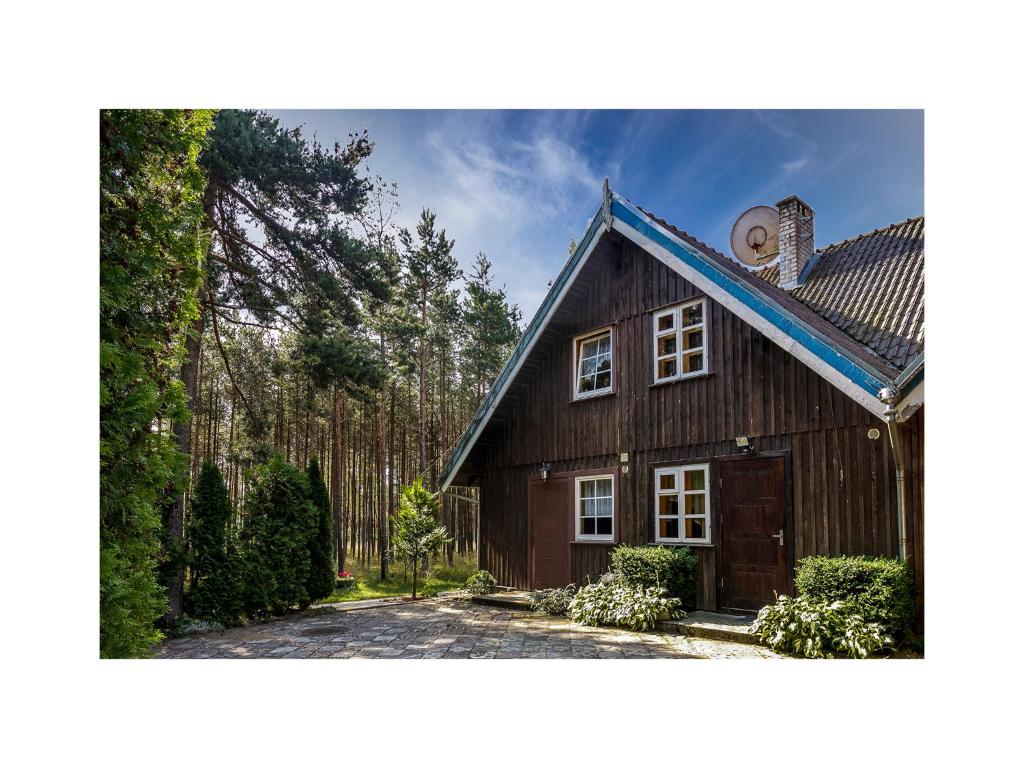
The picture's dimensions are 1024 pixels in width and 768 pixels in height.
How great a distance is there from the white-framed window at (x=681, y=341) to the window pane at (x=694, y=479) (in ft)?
3.77

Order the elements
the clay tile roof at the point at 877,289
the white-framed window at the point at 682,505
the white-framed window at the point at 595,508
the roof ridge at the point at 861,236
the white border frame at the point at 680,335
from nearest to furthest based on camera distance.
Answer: the clay tile roof at the point at 877,289 → the white-framed window at the point at 682,505 → the white border frame at the point at 680,335 → the roof ridge at the point at 861,236 → the white-framed window at the point at 595,508

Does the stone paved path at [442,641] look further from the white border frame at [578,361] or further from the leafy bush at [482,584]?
the white border frame at [578,361]

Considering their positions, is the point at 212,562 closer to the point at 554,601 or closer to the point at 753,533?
the point at 554,601

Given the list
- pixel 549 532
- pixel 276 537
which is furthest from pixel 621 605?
pixel 276 537

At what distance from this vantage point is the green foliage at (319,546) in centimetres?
974

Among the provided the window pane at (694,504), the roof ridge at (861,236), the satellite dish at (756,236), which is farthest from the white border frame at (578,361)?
the roof ridge at (861,236)

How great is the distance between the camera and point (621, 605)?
24.0 ft

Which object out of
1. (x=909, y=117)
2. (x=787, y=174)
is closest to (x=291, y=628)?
(x=787, y=174)

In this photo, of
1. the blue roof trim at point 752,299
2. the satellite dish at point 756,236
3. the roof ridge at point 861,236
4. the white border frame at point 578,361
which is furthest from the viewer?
the satellite dish at point 756,236

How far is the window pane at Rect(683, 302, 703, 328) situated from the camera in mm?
8156

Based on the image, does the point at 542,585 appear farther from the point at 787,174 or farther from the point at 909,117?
the point at 909,117

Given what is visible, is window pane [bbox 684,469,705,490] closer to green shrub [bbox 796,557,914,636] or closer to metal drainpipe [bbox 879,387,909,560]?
green shrub [bbox 796,557,914,636]

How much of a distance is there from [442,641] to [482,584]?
4168 mm

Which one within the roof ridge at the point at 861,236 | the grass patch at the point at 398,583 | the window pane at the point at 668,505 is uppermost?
the roof ridge at the point at 861,236
